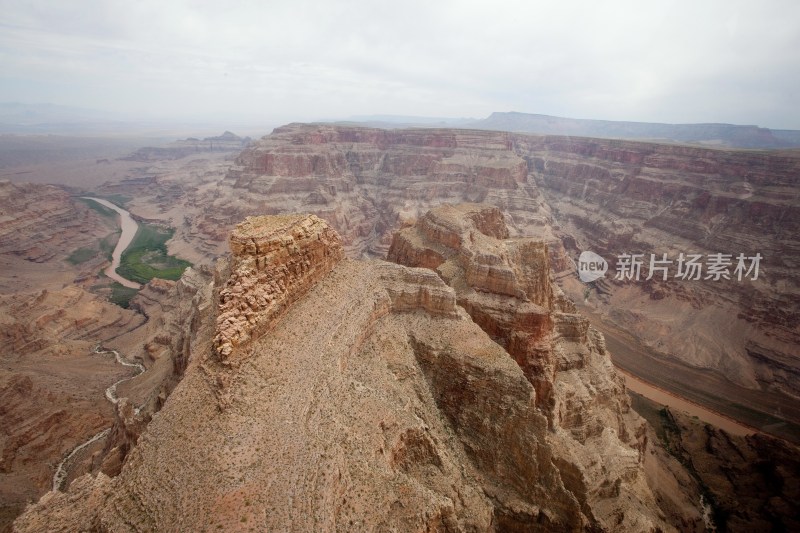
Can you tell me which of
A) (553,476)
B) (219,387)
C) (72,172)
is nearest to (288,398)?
(219,387)

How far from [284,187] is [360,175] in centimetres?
2727

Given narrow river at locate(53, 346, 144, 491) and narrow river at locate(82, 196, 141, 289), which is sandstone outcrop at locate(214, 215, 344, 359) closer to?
narrow river at locate(53, 346, 144, 491)

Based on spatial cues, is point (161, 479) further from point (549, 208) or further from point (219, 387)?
point (549, 208)

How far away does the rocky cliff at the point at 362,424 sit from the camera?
43.7 feet

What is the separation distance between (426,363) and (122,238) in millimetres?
108824

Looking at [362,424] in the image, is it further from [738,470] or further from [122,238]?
[122,238]

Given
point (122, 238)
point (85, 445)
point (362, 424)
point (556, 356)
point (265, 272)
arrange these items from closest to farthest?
point (362, 424)
point (265, 272)
point (85, 445)
point (556, 356)
point (122, 238)

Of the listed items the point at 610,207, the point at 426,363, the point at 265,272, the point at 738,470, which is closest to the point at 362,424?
the point at 426,363

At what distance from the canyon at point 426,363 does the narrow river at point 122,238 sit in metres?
4.96

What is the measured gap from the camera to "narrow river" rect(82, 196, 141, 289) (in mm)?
79250

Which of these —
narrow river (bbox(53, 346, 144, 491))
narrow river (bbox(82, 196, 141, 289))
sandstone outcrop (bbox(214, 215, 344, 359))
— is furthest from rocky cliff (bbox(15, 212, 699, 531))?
narrow river (bbox(82, 196, 141, 289))

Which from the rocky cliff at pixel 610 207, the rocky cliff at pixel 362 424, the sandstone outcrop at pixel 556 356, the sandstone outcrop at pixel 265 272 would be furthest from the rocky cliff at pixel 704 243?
the sandstone outcrop at pixel 265 272

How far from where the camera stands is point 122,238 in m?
103

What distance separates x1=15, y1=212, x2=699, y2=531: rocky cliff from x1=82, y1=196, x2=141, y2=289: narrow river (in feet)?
208
